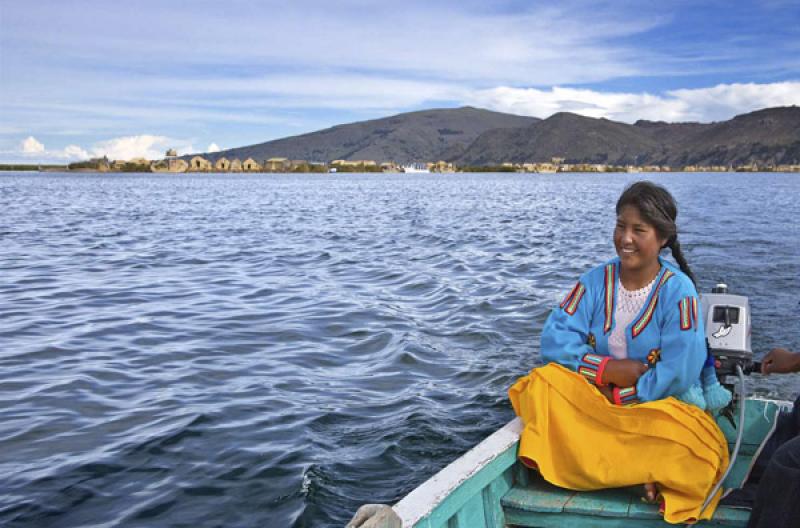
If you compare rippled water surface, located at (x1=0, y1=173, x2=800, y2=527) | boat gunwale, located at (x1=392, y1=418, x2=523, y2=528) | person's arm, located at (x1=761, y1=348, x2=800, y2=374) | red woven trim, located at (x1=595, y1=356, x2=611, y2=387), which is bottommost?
rippled water surface, located at (x1=0, y1=173, x2=800, y2=527)

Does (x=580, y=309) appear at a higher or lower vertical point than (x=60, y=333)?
higher

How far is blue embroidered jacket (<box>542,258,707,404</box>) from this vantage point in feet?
14.5

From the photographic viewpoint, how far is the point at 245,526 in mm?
5715

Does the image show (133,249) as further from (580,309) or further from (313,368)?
(580,309)

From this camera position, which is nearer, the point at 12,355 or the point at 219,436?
the point at 219,436

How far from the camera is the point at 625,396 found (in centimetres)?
451

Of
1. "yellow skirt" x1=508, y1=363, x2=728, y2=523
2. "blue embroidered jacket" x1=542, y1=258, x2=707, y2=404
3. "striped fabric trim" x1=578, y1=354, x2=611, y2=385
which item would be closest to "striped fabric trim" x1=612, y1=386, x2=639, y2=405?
"blue embroidered jacket" x1=542, y1=258, x2=707, y2=404

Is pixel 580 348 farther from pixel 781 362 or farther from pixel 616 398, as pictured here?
pixel 781 362

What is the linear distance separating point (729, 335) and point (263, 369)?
606cm

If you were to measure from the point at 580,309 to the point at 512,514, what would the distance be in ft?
4.40

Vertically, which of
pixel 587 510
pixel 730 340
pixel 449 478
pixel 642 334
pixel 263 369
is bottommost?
pixel 263 369

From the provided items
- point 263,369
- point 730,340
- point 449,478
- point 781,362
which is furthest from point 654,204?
point 263,369

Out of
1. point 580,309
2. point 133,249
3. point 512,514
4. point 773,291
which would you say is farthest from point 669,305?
point 133,249

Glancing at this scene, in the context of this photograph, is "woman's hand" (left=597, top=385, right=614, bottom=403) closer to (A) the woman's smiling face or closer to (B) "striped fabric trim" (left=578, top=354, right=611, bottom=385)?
(B) "striped fabric trim" (left=578, top=354, right=611, bottom=385)
